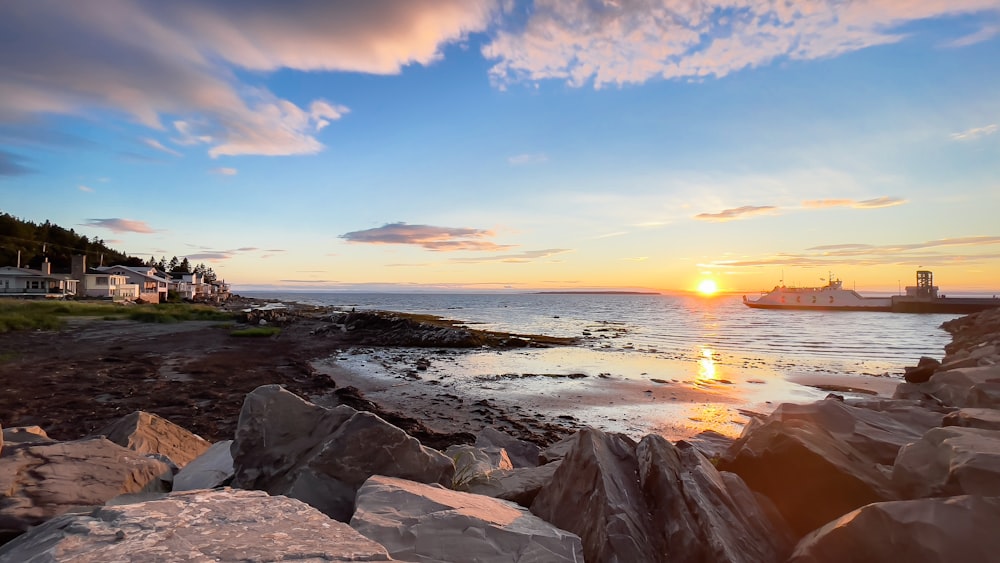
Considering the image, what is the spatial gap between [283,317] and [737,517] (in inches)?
2379

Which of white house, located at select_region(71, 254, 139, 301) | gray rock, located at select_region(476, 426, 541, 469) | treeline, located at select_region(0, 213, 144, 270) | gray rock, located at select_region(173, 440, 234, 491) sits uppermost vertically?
treeline, located at select_region(0, 213, 144, 270)

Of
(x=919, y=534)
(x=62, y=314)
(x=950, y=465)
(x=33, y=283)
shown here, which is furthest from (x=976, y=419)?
(x=33, y=283)

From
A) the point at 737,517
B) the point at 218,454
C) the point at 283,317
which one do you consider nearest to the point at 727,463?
the point at 737,517

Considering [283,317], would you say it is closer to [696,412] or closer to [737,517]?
[696,412]

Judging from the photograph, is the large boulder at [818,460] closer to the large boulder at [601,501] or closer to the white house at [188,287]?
the large boulder at [601,501]

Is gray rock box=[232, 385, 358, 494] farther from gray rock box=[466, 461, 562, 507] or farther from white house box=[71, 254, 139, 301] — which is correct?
white house box=[71, 254, 139, 301]

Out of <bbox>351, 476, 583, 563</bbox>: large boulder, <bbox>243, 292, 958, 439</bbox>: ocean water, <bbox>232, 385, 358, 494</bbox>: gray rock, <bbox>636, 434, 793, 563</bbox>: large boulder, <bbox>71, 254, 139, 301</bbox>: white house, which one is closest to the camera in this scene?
<bbox>351, 476, 583, 563</bbox>: large boulder

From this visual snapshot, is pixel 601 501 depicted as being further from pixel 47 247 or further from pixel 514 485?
pixel 47 247

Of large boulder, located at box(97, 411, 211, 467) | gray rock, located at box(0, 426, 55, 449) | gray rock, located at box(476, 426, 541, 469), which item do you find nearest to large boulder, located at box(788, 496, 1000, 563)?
gray rock, located at box(476, 426, 541, 469)

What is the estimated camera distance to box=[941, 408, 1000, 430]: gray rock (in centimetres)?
593

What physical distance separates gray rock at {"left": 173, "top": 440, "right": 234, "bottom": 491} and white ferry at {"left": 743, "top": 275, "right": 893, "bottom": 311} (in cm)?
12006

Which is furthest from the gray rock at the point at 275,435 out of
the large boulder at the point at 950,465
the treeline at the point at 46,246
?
the treeline at the point at 46,246

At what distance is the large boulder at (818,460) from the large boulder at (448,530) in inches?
120

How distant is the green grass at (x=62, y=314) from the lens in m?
36.9
